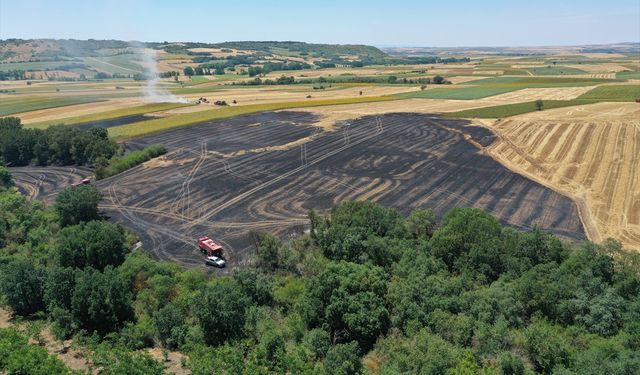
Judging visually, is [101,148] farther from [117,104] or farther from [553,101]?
[553,101]

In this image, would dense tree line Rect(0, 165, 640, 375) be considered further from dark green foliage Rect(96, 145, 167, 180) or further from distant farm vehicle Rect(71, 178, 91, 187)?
dark green foliage Rect(96, 145, 167, 180)

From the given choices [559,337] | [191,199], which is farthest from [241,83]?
[559,337]

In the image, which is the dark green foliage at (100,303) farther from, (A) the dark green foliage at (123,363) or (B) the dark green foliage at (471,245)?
(B) the dark green foliage at (471,245)

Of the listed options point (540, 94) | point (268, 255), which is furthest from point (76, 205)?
point (540, 94)

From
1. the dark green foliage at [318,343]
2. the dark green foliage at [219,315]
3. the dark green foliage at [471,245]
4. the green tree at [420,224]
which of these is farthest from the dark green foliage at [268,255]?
the dark green foliage at [471,245]

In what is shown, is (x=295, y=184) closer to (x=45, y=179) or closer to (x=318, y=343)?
(x=318, y=343)

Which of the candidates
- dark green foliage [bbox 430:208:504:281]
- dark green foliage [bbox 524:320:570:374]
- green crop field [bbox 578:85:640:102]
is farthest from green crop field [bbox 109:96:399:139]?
dark green foliage [bbox 524:320:570:374]
